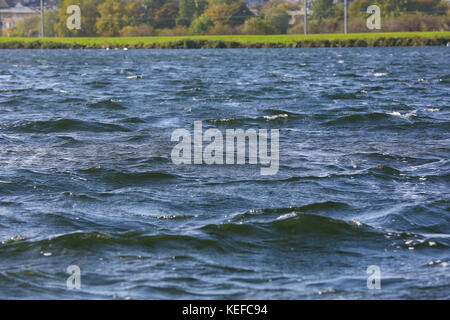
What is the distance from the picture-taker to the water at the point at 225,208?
19.8 feet

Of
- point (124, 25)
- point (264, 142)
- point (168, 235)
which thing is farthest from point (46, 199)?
point (124, 25)

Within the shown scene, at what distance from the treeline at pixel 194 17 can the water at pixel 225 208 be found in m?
92.5

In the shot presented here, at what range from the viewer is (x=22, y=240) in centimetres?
696

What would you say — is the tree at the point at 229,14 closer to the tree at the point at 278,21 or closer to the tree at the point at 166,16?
the tree at the point at 278,21

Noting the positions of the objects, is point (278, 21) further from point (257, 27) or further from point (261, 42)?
point (261, 42)

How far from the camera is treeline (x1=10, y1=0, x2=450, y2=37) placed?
110m

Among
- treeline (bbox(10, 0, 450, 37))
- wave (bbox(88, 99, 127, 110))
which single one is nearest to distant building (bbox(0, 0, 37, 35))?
treeline (bbox(10, 0, 450, 37))

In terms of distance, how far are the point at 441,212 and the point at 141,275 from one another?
11.8ft

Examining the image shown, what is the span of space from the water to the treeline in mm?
92461

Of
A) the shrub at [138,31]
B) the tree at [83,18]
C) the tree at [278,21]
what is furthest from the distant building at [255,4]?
the shrub at [138,31]

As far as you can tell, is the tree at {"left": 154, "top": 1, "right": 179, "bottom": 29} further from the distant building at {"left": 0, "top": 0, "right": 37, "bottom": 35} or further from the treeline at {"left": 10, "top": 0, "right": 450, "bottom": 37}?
the distant building at {"left": 0, "top": 0, "right": 37, "bottom": 35}

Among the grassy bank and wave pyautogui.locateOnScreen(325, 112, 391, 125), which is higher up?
the grassy bank

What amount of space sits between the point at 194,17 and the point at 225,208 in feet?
382

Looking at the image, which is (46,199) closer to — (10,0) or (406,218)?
(406,218)
